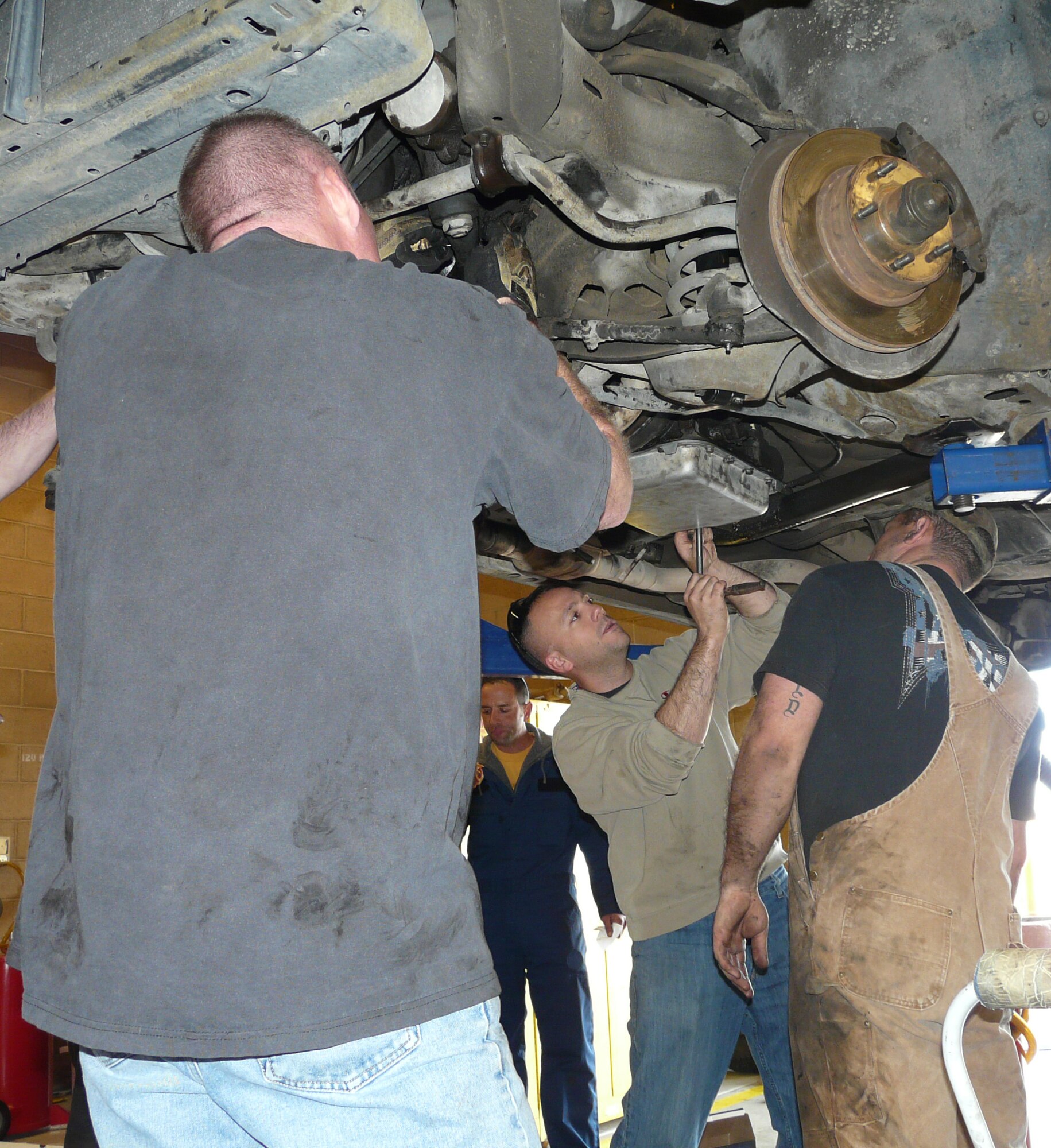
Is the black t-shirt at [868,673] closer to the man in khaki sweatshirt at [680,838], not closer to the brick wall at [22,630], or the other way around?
the man in khaki sweatshirt at [680,838]

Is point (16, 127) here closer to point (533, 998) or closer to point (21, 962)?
point (21, 962)

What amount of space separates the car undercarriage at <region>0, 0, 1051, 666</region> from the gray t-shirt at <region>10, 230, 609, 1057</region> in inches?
17.9

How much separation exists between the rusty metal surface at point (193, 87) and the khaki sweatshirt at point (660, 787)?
1547 mm

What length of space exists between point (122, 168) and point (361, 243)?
0.49 m

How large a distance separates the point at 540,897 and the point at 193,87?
3041 mm

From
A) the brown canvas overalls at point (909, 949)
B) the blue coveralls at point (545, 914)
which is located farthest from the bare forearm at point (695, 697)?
the blue coveralls at point (545, 914)

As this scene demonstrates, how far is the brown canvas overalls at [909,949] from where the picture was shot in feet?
5.38

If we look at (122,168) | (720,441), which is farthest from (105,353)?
(720,441)

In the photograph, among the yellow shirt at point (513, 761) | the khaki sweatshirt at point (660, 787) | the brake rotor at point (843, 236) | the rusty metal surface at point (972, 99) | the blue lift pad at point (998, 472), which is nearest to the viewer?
the brake rotor at point (843, 236)

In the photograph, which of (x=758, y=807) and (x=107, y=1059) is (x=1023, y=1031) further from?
(x=107, y=1059)

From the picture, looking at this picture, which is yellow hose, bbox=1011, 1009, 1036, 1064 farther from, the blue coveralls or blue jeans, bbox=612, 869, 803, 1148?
the blue coveralls

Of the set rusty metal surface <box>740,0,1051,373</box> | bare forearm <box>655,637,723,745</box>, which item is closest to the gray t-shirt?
rusty metal surface <box>740,0,1051,373</box>

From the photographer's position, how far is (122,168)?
145 centimetres

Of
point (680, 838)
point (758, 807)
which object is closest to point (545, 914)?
point (680, 838)
